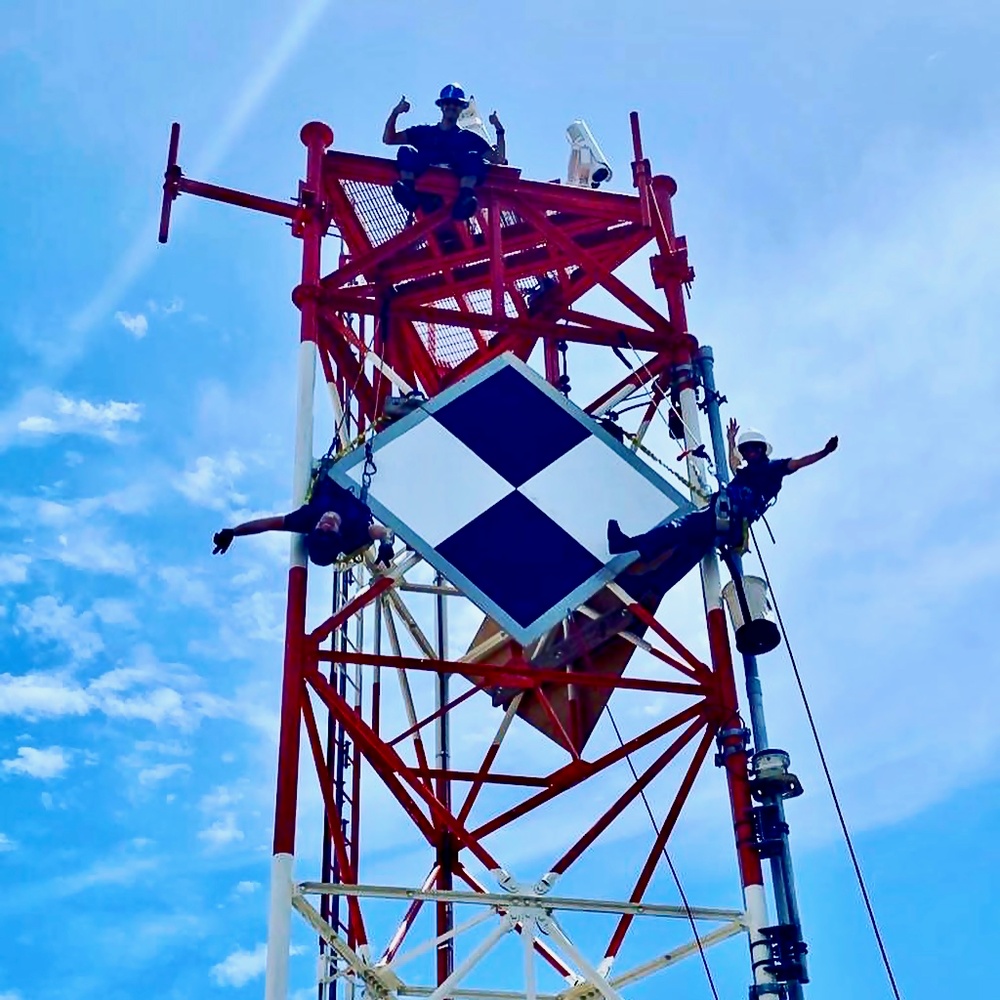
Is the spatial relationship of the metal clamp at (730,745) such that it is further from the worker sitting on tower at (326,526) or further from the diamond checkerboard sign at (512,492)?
the worker sitting on tower at (326,526)

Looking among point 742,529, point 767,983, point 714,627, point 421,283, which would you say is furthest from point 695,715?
point 421,283

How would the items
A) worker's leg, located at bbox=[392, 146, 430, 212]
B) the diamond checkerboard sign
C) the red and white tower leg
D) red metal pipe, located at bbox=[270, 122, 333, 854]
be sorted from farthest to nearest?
worker's leg, located at bbox=[392, 146, 430, 212] < the diamond checkerboard sign < red metal pipe, located at bbox=[270, 122, 333, 854] < the red and white tower leg

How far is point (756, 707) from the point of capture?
13.2 metres

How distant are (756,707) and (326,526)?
445 centimetres

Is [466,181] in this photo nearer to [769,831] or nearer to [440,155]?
[440,155]

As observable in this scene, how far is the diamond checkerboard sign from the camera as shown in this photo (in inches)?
548

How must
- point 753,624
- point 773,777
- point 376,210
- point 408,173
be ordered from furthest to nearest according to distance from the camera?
point 376,210, point 408,173, point 753,624, point 773,777

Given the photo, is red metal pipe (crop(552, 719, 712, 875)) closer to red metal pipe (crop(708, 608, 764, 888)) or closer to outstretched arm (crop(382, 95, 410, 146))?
red metal pipe (crop(708, 608, 764, 888))

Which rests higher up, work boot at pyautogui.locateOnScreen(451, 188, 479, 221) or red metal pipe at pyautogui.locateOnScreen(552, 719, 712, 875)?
work boot at pyautogui.locateOnScreen(451, 188, 479, 221)

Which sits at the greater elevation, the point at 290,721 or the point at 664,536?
the point at 664,536

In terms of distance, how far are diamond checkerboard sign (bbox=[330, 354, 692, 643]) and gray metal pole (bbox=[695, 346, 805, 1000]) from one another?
2.52 ft

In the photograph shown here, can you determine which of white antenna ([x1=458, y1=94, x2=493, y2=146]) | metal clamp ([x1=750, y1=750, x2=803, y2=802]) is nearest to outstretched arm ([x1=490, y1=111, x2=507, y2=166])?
white antenna ([x1=458, y1=94, x2=493, y2=146])

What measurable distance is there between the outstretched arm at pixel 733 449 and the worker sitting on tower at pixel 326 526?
391 centimetres

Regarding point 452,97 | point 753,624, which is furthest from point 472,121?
point 753,624
